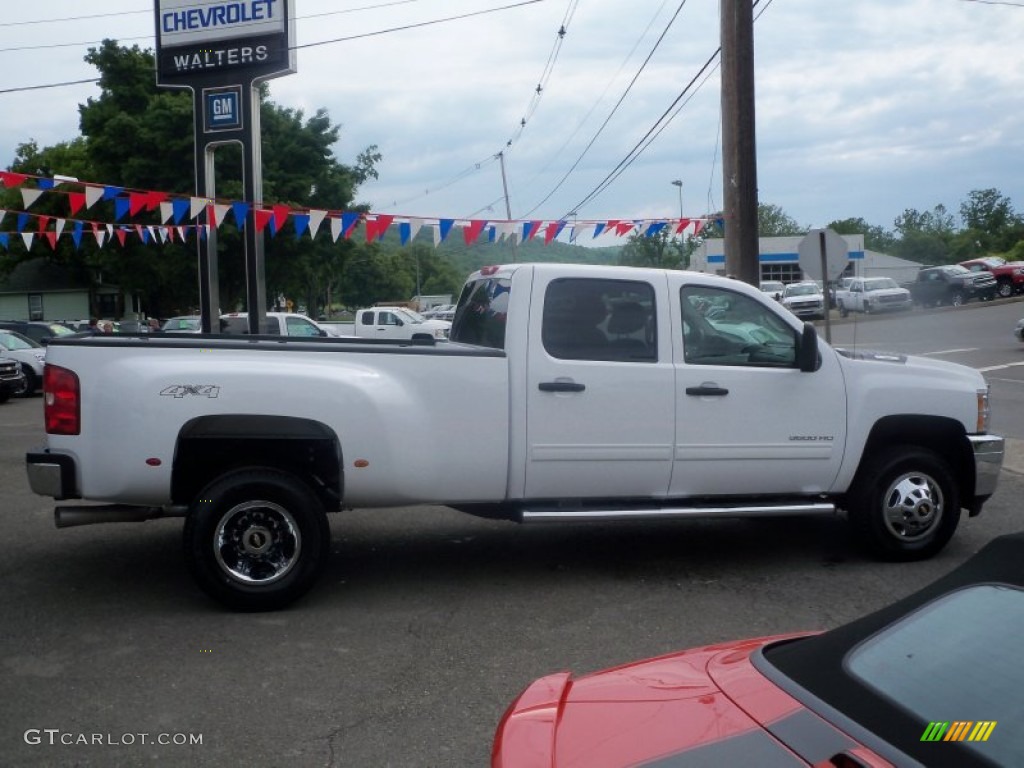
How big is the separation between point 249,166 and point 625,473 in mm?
13471

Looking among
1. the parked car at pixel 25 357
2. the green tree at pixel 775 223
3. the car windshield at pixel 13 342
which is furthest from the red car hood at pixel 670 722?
the green tree at pixel 775 223

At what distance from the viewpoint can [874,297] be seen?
43812 millimetres

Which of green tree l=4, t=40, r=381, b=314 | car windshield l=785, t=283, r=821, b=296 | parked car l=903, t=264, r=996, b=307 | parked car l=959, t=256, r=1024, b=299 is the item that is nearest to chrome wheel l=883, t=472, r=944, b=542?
green tree l=4, t=40, r=381, b=314

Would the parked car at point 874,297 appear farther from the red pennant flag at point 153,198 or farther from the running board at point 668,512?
the running board at point 668,512

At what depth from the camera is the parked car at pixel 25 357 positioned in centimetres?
2294

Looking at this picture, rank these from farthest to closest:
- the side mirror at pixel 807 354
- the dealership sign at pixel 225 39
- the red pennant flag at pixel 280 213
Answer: the dealership sign at pixel 225 39
the red pennant flag at pixel 280 213
the side mirror at pixel 807 354

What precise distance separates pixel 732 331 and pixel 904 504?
165cm

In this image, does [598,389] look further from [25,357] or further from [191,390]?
[25,357]

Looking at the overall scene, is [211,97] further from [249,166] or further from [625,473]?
[625,473]

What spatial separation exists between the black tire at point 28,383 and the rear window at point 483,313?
1778cm

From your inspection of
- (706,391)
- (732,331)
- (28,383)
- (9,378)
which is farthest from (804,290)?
(706,391)

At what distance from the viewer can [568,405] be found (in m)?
6.64

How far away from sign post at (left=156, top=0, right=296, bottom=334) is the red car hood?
16279mm

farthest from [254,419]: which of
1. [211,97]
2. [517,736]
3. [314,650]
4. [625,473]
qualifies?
[211,97]
